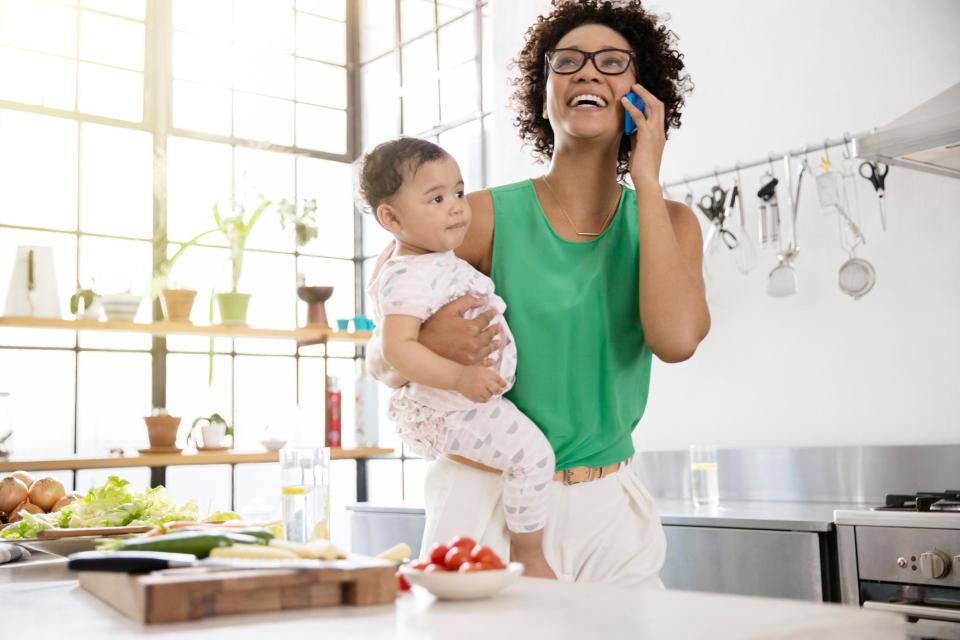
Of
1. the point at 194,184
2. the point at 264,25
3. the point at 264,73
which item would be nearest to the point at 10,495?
the point at 194,184

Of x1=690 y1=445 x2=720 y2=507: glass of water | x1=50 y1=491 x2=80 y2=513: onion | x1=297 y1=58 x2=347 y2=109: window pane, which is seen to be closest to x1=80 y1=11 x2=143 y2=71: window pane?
x1=297 y1=58 x2=347 y2=109: window pane

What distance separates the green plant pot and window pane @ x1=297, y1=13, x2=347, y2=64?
6.90ft

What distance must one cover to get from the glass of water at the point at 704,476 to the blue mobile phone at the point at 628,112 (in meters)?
1.69

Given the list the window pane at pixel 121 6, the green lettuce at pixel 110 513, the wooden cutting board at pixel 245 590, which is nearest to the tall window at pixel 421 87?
the window pane at pixel 121 6

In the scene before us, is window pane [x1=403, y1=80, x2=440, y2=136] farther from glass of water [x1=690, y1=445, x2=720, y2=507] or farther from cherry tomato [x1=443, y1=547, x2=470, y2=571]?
cherry tomato [x1=443, y1=547, x2=470, y2=571]

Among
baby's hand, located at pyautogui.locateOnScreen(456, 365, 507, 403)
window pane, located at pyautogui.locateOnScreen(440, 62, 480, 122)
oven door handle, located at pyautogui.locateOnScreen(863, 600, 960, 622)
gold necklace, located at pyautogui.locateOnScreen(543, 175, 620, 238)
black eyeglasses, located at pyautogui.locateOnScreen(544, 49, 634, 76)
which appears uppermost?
window pane, located at pyautogui.locateOnScreen(440, 62, 480, 122)

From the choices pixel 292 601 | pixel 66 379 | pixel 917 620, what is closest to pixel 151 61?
pixel 66 379

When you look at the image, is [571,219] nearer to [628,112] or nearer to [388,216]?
[628,112]

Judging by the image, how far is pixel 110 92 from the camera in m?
4.84

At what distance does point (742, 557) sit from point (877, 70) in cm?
142

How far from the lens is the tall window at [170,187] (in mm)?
4488

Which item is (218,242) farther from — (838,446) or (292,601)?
(292,601)

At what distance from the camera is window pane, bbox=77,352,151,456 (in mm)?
4516

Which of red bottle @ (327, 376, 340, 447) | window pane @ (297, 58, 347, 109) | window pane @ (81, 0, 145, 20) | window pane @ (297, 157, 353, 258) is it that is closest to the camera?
red bottle @ (327, 376, 340, 447)
